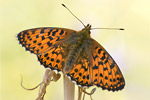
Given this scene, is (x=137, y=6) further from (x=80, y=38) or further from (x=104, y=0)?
(x=80, y=38)

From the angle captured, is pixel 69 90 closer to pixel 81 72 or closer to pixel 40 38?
pixel 81 72

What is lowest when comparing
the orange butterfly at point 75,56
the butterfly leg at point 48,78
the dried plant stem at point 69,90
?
the dried plant stem at point 69,90

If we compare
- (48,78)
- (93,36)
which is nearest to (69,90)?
A: (48,78)

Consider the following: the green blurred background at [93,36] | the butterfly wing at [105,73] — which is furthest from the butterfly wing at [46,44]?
the green blurred background at [93,36]

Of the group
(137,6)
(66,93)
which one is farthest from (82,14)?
(66,93)

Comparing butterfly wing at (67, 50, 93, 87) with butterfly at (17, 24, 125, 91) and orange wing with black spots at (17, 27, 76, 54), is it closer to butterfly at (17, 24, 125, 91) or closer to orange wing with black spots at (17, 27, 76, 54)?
butterfly at (17, 24, 125, 91)

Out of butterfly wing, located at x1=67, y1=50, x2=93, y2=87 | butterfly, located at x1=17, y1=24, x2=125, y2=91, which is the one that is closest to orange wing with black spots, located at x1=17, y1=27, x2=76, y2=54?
butterfly, located at x1=17, y1=24, x2=125, y2=91

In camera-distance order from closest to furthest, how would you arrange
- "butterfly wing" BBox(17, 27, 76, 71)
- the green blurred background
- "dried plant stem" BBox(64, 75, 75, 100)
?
"dried plant stem" BBox(64, 75, 75, 100)
"butterfly wing" BBox(17, 27, 76, 71)
the green blurred background

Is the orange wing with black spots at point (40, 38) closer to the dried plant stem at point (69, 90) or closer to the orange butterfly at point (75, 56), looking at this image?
the orange butterfly at point (75, 56)
